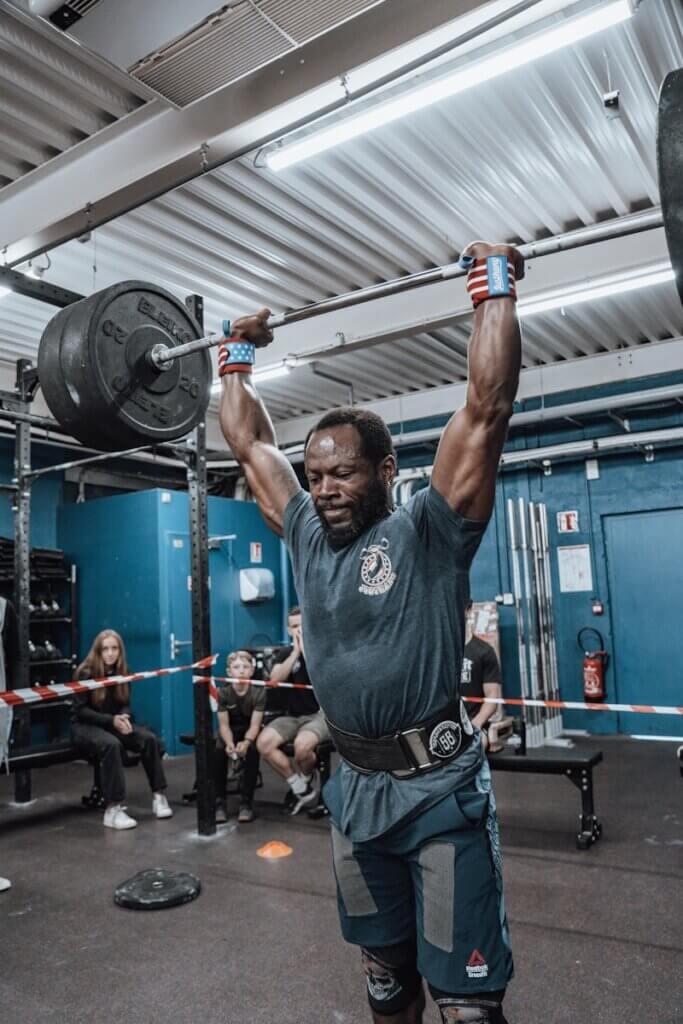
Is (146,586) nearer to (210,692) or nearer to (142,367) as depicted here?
(210,692)

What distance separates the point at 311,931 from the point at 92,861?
1.34m

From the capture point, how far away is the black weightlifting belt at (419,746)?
1250mm

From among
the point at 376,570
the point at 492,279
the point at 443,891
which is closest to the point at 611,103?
the point at 492,279

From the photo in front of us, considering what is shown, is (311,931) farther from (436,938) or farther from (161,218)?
(161,218)

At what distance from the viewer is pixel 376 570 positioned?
131cm

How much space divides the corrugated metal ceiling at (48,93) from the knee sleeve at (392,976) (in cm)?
278

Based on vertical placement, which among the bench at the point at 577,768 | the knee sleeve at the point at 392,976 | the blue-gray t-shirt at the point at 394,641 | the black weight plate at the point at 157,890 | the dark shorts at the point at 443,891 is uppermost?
the blue-gray t-shirt at the point at 394,641

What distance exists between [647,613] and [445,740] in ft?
17.7

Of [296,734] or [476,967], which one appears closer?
[476,967]

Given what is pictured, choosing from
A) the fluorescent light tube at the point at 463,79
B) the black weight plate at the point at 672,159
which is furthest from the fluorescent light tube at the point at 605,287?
the black weight plate at the point at 672,159

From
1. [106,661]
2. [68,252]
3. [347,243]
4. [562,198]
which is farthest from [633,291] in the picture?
[106,661]

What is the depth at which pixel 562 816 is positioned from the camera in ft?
12.8

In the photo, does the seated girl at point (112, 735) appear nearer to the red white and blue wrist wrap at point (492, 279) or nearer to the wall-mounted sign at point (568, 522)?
the red white and blue wrist wrap at point (492, 279)

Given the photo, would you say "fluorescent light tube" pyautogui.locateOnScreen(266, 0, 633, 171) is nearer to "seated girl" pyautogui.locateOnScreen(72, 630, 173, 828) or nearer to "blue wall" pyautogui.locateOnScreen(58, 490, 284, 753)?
"seated girl" pyautogui.locateOnScreen(72, 630, 173, 828)
